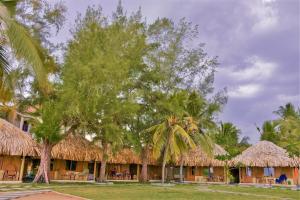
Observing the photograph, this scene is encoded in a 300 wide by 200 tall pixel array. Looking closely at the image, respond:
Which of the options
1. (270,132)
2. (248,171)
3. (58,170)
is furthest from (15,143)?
(270,132)

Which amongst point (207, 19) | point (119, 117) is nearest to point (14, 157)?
point (119, 117)

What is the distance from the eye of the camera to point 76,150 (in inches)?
923

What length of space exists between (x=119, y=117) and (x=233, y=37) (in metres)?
8.25

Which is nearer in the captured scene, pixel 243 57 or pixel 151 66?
pixel 243 57

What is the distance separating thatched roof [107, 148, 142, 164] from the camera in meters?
26.4

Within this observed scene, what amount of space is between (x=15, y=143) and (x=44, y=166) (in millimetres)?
2408

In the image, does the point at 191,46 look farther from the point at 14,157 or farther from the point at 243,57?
the point at 14,157

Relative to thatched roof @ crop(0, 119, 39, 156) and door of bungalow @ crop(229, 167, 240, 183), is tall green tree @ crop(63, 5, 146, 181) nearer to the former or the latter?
thatched roof @ crop(0, 119, 39, 156)

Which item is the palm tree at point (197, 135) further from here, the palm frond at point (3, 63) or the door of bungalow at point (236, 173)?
the palm frond at point (3, 63)

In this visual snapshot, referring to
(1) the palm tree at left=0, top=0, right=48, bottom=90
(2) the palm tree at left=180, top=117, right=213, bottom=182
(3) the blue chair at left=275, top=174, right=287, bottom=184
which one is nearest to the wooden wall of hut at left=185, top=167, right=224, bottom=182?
(3) the blue chair at left=275, top=174, right=287, bottom=184

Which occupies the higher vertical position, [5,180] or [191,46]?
[191,46]

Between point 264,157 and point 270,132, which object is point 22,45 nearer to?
point 264,157

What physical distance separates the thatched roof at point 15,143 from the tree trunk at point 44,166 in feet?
3.88

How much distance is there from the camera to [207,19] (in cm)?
1700
